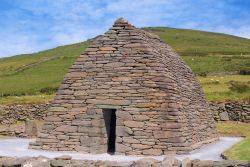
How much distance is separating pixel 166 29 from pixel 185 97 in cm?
11825

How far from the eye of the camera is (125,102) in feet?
52.5

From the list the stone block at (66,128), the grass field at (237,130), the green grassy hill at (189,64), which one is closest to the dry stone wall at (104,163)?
the stone block at (66,128)

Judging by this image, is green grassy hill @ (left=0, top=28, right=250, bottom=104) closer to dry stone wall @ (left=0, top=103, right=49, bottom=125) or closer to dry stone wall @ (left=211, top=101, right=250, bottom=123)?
dry stone wall @ (left=211, top=101, right=250, bottom=123)

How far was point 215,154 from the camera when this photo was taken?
15383 millimetres

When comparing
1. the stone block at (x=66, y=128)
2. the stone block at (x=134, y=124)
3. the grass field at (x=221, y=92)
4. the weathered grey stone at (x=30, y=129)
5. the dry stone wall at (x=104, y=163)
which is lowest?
the dry stone wall at (x=104, y=163)

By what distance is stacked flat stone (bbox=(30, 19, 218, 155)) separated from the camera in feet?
51.1

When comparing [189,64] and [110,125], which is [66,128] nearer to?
[110,125]

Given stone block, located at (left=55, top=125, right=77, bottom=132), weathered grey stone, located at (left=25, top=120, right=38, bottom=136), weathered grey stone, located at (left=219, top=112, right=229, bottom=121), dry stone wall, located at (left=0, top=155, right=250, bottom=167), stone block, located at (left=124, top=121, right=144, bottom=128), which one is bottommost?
dry stone wall, located at (left=0, top=155, right=250, bottom=167)

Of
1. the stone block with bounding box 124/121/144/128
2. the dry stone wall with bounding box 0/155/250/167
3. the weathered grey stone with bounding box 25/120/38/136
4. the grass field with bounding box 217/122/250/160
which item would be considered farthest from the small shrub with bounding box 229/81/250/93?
the dry stone wall with bounding box 0/155/250/167

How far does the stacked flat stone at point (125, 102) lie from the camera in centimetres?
1558

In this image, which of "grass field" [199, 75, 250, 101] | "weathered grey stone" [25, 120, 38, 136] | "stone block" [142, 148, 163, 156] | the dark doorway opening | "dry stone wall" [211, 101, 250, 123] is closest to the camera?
"stone block" [142, 148, 163, 156]

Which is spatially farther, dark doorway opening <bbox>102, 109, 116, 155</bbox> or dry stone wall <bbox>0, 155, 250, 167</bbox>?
dark doorway opening <bbox>102, 109, 116, 155</bbox>

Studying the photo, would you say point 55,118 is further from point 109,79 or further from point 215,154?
point 215,154

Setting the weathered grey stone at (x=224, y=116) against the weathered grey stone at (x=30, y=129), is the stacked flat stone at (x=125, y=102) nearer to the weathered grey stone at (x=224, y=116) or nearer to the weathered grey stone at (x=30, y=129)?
the weathered grey stone at (x=30, y=129)
